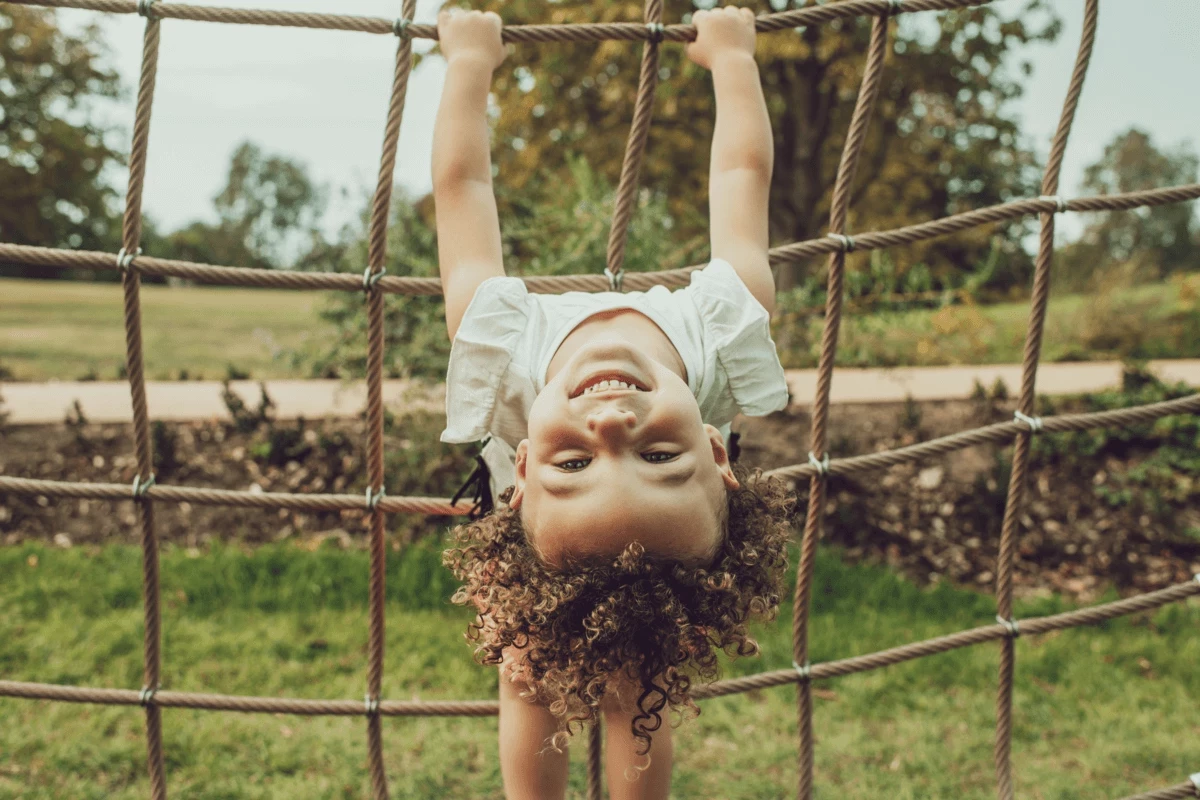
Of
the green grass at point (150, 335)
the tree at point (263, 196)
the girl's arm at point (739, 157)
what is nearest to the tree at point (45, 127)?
the green grass at point (150, 335)

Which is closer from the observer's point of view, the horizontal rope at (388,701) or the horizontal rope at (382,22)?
the horizontal rope at (382,22)

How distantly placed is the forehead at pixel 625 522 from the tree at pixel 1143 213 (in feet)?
51.6

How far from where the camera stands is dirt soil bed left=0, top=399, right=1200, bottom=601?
10.8 ft

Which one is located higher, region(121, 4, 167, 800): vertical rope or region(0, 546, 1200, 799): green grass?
region(121, 4, 167, 800): vertical rope

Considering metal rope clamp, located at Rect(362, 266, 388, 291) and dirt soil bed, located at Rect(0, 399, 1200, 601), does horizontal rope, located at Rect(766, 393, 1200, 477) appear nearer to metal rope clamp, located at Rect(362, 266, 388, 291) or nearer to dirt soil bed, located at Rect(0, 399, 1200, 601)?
metal rope clamp, located at Rect(362, 266, 388, 291)

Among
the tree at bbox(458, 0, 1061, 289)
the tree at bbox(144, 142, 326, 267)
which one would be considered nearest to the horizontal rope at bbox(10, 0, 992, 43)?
the tree at bbox(458, 0, 1061, 289)

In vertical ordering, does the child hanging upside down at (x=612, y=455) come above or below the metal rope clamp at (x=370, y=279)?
below

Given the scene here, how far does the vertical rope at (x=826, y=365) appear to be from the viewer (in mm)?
1777

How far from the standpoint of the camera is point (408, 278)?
67.6 inches

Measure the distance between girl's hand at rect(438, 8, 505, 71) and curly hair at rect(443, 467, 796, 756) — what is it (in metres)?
0.74

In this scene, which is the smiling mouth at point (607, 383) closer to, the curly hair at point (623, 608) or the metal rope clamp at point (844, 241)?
the curly hair at point (623, 608)

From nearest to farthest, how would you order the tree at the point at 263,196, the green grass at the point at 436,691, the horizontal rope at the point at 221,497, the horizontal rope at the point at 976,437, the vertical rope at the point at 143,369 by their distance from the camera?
1. the vertical rope at the point at 143,369
2. the horizontal rope at the point at 221,497
3. the horizontal rope at the point at 976,437
4. the green grass at the point at 436,691
5. the tree at the point at 263,196

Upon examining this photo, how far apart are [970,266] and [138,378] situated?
Result: 1014 centimetres

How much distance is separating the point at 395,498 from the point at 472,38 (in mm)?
831
